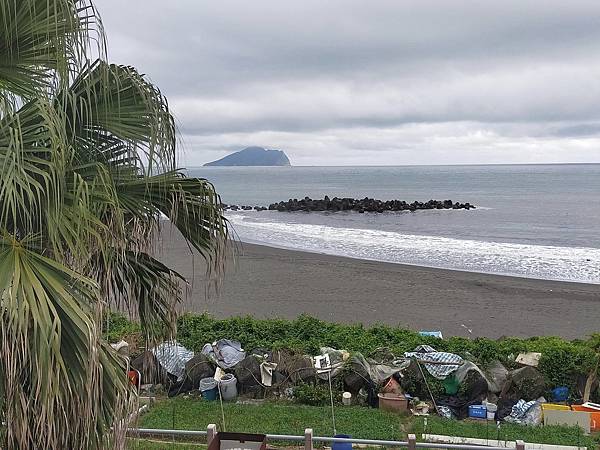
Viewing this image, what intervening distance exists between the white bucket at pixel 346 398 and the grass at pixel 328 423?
161 mm

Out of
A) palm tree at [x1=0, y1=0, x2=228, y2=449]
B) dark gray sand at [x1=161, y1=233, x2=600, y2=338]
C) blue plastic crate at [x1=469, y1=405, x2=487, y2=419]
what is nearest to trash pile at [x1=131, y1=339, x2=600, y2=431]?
blue plastic crate at [x1=469, y1=405, x2=487, y2=419]

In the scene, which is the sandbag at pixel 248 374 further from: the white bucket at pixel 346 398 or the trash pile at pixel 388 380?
the white bucket at pixel 346 398

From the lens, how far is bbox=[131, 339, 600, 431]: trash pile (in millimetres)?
8805

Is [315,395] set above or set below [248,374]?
below

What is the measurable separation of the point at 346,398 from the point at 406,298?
32.7 ft

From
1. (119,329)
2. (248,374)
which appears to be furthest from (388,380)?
(119,329)

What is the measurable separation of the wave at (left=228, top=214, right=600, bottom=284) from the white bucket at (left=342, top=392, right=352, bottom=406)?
15564 mm

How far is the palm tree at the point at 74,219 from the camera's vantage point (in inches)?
107

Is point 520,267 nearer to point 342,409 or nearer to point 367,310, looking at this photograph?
point 367,310

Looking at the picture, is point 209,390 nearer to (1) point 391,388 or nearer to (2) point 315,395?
(2) point 315,395

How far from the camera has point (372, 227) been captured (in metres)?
40.9

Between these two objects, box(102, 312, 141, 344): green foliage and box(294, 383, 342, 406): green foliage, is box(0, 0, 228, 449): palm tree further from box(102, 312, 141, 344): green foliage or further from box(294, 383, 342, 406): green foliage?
box(102, 312, 141, 344): green foliage

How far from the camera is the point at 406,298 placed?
1862cm

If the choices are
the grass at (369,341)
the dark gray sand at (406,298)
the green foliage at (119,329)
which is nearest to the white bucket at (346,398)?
the grass at (369,341)
